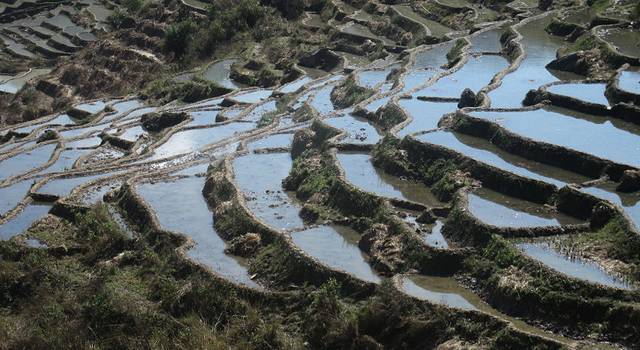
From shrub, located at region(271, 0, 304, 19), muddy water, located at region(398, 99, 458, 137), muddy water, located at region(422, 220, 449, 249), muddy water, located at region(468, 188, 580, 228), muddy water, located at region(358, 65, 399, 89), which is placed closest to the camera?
muddy water, located at region(422, 220, 449, 249)

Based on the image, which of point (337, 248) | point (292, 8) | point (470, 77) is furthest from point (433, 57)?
point (337, 248)

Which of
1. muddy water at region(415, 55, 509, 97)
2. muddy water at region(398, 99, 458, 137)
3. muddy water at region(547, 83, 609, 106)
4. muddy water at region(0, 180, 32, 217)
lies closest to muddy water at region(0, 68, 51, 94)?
muddy water at region(0, 180, 32, 217)

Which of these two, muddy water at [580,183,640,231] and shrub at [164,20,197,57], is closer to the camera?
muddy water at [580,183,640,231]

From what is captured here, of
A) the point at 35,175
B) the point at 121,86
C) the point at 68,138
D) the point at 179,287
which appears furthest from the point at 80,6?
the point at 179,287

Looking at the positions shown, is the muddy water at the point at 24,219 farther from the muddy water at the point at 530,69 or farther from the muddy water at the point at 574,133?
the muddy water at the point at 530,69

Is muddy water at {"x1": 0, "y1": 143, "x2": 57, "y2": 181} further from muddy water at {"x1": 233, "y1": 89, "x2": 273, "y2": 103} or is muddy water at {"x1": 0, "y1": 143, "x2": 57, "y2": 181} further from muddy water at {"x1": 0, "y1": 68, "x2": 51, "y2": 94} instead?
muddy water at {"x1": 0, "y1": 68, "x2": 51, "y2": 94}

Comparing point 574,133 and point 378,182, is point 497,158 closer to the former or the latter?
point 574,133
